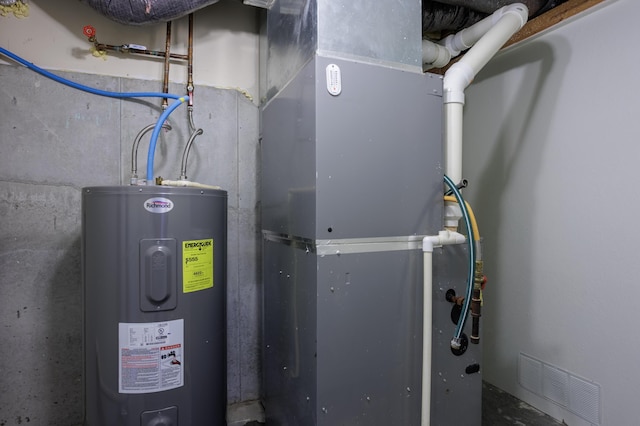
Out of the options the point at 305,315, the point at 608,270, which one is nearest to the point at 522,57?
the point at 608,270

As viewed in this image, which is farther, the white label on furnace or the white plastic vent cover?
the white plastic vent cover

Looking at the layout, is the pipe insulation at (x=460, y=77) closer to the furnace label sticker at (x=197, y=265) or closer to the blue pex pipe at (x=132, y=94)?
the furnace label sticker at (x=197, y=265)

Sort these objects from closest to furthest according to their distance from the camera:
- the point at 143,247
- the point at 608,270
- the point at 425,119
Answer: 1. the point at 143,247
2. the point at 425,119
3. the point at 608,270

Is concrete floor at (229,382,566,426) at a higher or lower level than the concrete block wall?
lower

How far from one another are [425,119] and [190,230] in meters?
0.91

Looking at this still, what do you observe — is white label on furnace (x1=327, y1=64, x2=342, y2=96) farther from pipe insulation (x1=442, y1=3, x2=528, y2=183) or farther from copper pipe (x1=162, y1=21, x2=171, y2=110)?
copper pipe (x1=162, y1=21, x2=171, y2=110)

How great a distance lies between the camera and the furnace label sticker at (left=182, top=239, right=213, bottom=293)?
3.79 ft

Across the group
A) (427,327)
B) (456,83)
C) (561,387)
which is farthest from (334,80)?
(561,387)

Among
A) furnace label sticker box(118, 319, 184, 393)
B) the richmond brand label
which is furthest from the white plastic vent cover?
the richmond brand label

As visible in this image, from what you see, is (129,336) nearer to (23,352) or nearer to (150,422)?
(150,422)

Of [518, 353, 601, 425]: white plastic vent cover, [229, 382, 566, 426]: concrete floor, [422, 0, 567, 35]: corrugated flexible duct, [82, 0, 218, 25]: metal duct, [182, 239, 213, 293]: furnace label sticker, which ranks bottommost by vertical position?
[229, 382, 566, 426]: concrete floor

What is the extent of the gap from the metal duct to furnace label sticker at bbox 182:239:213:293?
3.12 ft

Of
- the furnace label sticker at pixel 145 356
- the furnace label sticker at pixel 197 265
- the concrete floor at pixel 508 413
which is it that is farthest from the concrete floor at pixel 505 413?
the furnace label sticker at pixel 197 265

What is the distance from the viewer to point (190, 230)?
3.80 feet
